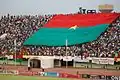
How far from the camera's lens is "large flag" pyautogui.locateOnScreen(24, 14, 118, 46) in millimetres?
44656

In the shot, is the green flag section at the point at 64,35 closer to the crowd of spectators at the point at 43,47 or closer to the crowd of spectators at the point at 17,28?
the crowd of spectators at the point at 43,47

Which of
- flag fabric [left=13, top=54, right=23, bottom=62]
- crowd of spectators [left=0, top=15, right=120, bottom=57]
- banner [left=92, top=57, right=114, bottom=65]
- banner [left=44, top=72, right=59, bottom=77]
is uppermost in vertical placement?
crowd of spectators [left=0, top=15, right=120, bottom=57]

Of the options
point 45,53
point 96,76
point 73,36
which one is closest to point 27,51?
point 45,53

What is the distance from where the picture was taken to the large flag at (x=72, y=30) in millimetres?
44656

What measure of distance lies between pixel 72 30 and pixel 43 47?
14.2 ft

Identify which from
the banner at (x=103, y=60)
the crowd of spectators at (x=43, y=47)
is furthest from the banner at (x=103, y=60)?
the crowd of spectators at (x=43, y=47)

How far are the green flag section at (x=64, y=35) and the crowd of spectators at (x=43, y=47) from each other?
709 millimetres

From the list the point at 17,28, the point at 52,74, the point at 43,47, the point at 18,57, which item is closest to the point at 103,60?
the point at 52,74

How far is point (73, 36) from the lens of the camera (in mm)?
45562

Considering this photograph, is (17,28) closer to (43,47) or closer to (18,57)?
(43,47)

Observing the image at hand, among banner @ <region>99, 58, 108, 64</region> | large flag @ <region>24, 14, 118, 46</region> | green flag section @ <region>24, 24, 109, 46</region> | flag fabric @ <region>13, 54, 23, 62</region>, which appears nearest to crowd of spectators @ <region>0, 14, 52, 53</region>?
large flag @ <region>24, 14, 118, 46</region>

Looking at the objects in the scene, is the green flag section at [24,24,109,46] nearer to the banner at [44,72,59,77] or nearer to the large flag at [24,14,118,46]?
the large flag at [24,14,118,46]

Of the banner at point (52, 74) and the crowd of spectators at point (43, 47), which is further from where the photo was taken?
the crowd of spectators at point (43, 47)

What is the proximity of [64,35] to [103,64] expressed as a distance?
8.19 m
